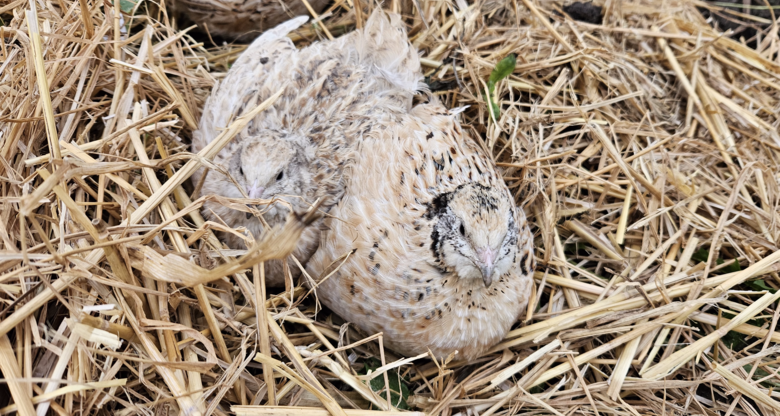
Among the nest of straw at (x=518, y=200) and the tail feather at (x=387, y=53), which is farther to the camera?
the tail feather at (x=387, y=53)

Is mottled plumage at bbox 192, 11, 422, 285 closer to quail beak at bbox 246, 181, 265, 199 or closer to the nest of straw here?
quail beak at bbox 246, 181, 265, 199

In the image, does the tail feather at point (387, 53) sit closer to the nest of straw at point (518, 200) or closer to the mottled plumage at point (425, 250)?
the nest of straw at point (518, 200)

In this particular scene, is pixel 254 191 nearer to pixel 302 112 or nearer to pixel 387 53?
pixel 302 112

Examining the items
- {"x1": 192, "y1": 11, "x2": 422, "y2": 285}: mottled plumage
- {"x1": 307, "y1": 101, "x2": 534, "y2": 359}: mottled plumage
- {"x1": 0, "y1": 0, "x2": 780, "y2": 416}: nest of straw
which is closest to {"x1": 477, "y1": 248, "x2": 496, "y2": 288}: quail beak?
{"x1": 307, "y1": 101, "x2": 534, "y2": 359}: mottled plumage

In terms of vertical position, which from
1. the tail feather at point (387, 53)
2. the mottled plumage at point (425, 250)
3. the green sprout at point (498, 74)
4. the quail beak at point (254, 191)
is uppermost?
the tail feather at point (387, 53)

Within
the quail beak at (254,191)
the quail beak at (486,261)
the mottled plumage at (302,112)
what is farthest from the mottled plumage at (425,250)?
the quail beak at (254,191)

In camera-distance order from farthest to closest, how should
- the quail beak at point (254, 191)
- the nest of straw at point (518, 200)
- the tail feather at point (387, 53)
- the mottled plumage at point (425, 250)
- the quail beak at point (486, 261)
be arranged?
the tail feather at point (387, 53) → the quail beak at point (254, 191) → the mottled plumage at point (425, 250) → the quail beak at point (486, 261) → the nest of straw at point (518, 200)

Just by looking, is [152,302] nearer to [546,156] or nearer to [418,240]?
[418,240]
